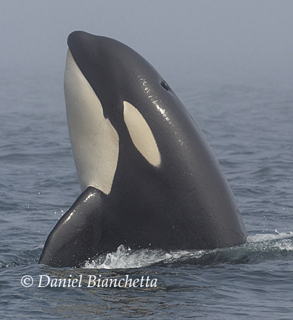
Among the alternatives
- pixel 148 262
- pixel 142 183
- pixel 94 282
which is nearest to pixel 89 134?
pixel 142 183

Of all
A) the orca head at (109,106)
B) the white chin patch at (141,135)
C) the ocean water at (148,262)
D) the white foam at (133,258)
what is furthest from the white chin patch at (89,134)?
the ocean water at (148,262)

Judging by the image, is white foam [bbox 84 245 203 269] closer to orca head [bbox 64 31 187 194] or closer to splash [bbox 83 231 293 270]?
splash [bbox 83 231 293 270]

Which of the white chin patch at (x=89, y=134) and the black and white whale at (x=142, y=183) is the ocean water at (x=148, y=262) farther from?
the white chin patch at (x=89, y=134)

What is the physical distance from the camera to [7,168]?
2030 cm

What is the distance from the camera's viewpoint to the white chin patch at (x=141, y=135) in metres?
9.51

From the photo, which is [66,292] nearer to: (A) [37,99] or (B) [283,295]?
(B) [283,295]

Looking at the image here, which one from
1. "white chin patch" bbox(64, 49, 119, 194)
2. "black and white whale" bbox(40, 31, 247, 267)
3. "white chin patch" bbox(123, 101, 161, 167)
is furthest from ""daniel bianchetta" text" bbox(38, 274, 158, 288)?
"white chin patch" bbox(123, 101, 161, 167)

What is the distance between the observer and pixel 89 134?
10000 millimetres

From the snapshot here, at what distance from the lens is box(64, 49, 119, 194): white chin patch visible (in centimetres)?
976

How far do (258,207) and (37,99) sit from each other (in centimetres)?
3530

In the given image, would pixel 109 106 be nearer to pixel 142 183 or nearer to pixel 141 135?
pixel 141 135

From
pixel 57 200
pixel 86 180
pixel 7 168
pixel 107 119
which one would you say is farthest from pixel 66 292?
pixel 7 168

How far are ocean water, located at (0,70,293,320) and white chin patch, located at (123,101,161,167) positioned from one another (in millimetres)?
1423

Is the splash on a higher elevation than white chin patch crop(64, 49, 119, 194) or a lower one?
lower
